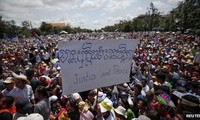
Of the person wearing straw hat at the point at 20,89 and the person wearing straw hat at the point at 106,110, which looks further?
the person wearing straw hat at the point at 20,89

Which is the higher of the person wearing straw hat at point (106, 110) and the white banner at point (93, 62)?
the white banner at point (93, 62)

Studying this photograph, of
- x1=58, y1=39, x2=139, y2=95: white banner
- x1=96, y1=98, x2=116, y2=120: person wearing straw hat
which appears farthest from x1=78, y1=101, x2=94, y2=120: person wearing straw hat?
x1=58, y1=39, x2=139, y2=95: white banner

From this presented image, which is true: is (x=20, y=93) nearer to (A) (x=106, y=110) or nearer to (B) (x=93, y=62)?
(B) (x=93, y=62)

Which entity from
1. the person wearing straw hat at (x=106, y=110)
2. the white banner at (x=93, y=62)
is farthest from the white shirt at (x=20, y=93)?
the person wearing straw hat at (x=106, y=110)

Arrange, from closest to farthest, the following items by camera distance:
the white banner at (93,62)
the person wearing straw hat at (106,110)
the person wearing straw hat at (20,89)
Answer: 1. the white banner at (93,62)
2. the person wearing straw hat at (106,110)
3. the person wearing straw hat at (20,89)

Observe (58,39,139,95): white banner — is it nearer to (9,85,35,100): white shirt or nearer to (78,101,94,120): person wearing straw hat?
(78,101,94,120): person wearing straw hat

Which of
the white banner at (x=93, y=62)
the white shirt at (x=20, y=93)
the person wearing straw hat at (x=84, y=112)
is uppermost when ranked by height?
the white banner at (x=93, y=62)

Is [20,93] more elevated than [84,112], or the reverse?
[20,93]

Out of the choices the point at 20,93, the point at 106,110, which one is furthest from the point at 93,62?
the point at 20,93

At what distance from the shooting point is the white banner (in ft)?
11.9

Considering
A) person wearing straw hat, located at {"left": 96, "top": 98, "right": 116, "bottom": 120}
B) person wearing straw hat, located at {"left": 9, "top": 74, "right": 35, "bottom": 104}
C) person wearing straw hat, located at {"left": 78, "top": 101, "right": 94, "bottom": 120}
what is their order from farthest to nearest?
1. person wearing straw hat, located at {"left": 9, "top": 74, "right": 35, "bottom": 104}
2. person wearing straw hat, located at {"left": 78, "top": 101, "right": 94, "bottom": 120}
3. person wearing straw hat, located at {"left": 96, "top": 98, "right": 116, "bottom": 120}

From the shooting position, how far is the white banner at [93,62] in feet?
11.9

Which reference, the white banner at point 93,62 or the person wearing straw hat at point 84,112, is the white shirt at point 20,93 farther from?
the white banner at point 93,62

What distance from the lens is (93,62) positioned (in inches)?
158
